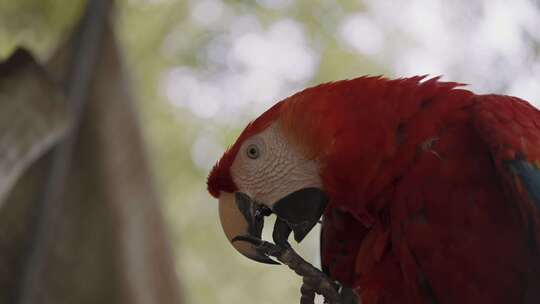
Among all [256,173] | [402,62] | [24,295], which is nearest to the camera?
[256,173]

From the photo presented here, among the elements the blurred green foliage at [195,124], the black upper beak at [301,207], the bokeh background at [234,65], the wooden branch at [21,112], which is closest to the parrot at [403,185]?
the black upper beak at [301,207]

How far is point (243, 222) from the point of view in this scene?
1.88 meters

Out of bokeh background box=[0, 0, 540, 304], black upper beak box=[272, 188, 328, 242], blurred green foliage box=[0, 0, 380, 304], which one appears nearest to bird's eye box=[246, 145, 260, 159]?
black upper beak box=[272, 188, 328, 242]

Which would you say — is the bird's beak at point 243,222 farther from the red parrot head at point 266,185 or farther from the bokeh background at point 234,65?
the bokeh background at point 234,65

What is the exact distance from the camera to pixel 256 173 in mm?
1918

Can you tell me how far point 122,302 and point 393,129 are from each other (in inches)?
61.3

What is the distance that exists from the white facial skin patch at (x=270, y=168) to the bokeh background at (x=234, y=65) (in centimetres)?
192

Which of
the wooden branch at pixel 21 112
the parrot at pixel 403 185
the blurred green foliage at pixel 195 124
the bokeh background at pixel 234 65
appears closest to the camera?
the parrot at pixel 403 185

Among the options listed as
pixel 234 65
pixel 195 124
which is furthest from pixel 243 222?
pixel 195 124

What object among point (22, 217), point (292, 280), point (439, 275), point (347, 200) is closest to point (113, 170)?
point (22, 217)

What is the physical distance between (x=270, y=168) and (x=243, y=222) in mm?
152

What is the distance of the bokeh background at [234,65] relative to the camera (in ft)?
13.6

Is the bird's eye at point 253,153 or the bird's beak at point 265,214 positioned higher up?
the bird's eye at point 253,153

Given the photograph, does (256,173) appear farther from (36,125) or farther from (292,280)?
(292,280)
